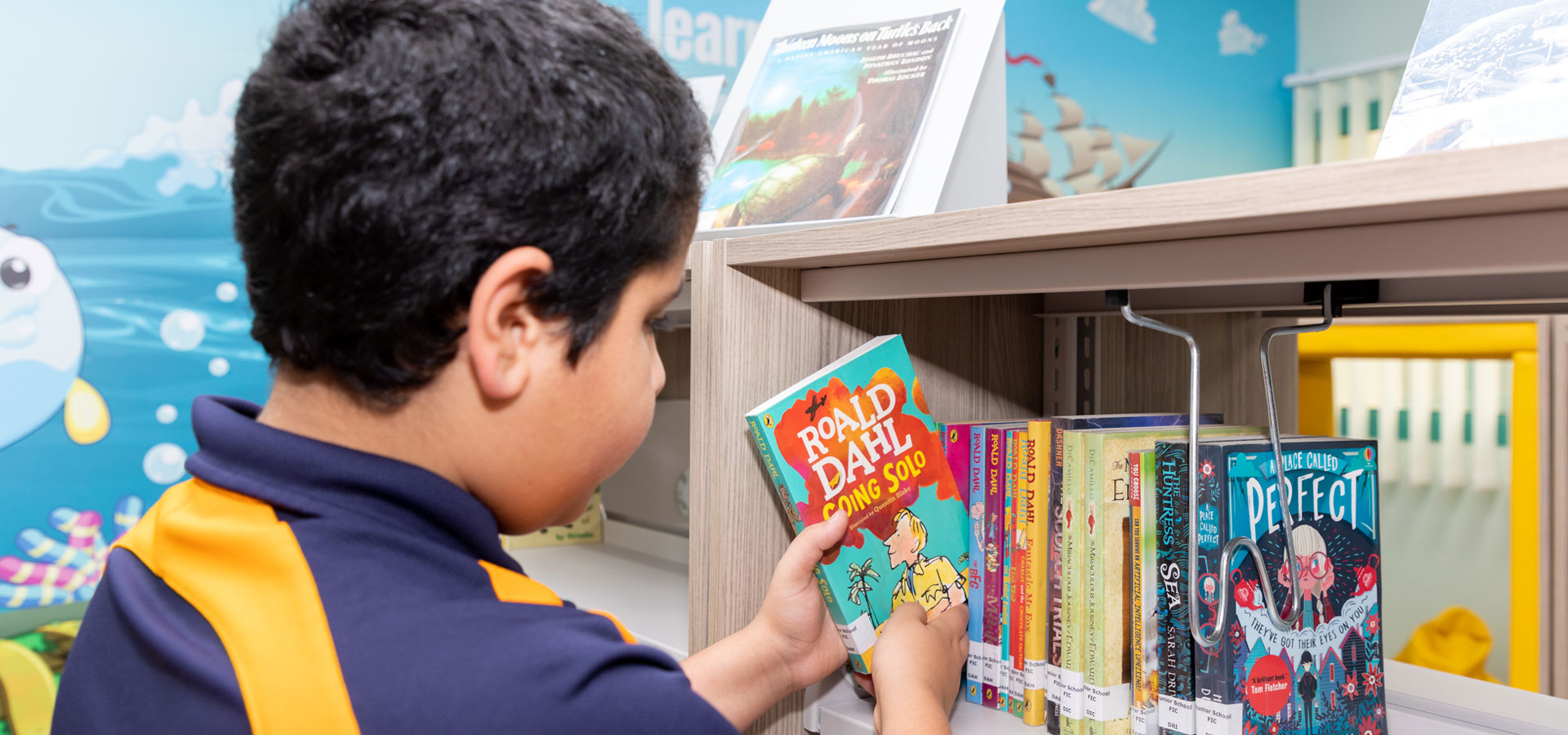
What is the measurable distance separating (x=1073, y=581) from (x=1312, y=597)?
0.15 metres

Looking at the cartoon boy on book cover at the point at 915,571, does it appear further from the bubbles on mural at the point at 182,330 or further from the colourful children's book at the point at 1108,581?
the bubbles on mural at the point at 182,330

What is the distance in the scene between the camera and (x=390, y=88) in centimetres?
42

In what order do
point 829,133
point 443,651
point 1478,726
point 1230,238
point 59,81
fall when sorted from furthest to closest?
point 59,81 < point 829,133 < point 1478,726 < point 1230,238 < point 443,651

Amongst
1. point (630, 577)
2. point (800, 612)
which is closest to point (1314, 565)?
point (800, 612)

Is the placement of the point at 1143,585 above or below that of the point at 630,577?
above

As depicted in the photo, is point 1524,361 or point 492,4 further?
point 1524,361

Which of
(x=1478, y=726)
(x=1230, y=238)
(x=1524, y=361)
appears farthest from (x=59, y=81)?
(x=1524, y=361)

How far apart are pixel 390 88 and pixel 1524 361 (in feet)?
7.39

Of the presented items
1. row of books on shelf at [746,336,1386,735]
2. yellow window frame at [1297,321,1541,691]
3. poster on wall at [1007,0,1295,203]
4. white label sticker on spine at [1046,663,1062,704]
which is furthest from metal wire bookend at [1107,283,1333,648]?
poster on wall at [1007,0,1295,203]

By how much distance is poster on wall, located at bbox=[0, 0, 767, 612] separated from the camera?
4.09 feet

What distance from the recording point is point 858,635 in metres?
0.75

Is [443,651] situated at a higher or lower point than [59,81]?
lower

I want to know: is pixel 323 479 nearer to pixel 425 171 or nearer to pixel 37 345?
pixel 425 171

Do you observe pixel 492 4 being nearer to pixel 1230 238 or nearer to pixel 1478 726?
pixel 1230 238
